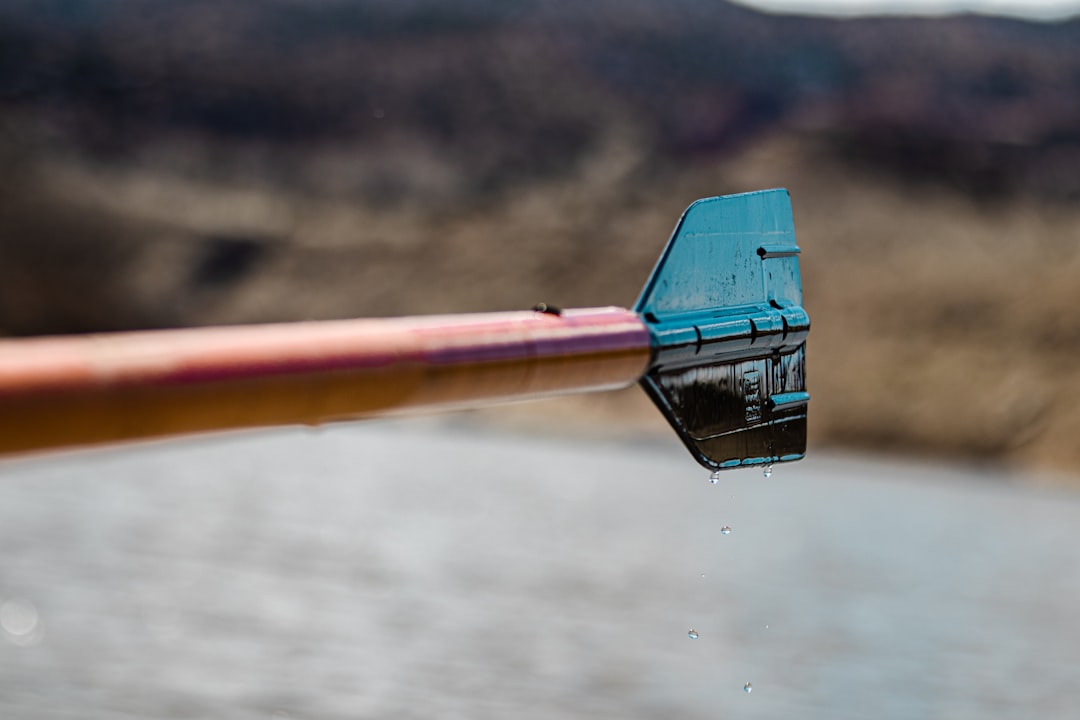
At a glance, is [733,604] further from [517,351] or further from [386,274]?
[386,274]

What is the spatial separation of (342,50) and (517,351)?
244ft

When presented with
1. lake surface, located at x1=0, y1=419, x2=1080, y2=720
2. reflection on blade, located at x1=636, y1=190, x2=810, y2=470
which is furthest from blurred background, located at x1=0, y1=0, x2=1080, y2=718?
reflection on blade, located at x1=636, y1=190, x2=810, y2=470

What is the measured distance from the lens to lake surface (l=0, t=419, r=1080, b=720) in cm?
1151

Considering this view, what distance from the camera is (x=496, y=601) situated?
51.9 ft

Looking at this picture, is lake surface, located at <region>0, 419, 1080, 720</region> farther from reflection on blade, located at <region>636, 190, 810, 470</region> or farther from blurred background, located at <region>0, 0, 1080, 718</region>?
reflection on blade, located at <region>636, 190, 810, 470</region>

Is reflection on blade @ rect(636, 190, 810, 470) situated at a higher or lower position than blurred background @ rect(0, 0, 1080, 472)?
lower

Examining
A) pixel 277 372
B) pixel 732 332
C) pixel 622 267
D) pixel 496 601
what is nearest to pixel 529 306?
pixel 622 267

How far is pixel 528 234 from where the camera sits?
6562 cm

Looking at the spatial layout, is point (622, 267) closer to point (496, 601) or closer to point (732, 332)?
point (496, 601)

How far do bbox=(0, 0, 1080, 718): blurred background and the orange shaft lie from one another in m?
8.66

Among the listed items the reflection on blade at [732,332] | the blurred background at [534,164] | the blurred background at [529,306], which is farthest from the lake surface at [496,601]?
the blurred background at [534,164]

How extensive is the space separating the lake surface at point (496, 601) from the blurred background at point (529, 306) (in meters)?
0.08

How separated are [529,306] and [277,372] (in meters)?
61.8

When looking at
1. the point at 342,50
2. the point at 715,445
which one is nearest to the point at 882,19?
the point at 342,50
